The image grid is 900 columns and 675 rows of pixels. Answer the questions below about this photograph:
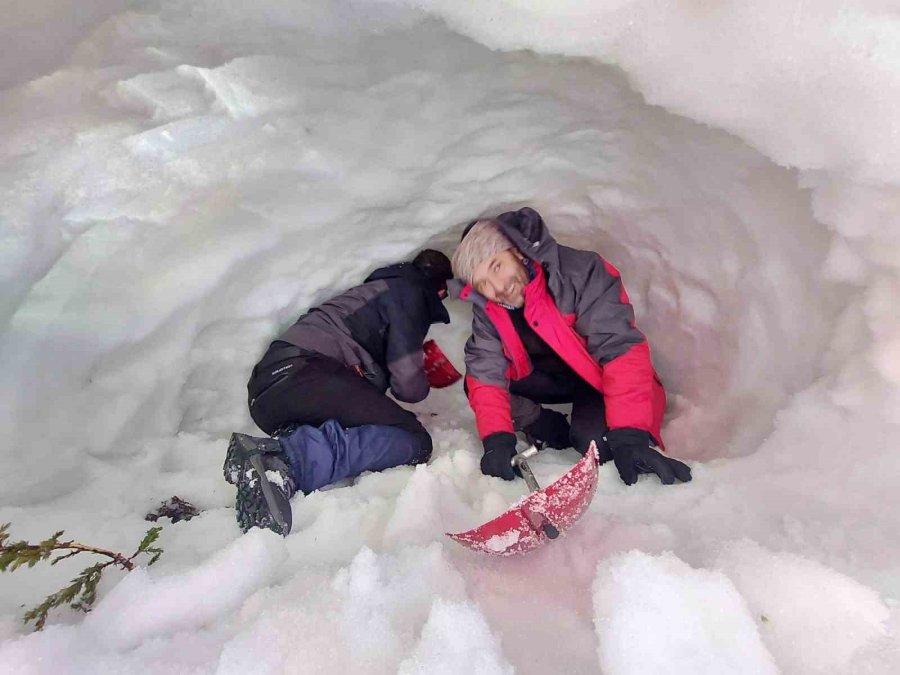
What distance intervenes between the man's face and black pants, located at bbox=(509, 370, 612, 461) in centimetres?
46

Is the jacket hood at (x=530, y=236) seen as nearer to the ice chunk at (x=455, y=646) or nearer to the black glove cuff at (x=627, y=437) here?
the black glove cuff at (x=627, y=437)

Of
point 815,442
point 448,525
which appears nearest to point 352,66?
point 448,525

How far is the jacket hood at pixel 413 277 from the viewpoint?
2.15 metres

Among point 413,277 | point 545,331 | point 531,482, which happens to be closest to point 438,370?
point 413,277


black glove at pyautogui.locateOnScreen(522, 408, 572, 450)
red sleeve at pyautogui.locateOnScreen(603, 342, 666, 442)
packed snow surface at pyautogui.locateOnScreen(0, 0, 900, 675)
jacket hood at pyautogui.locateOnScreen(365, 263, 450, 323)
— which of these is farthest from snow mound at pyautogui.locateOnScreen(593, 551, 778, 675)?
jacket hood at pyautogui.locateOnScreen(365, 263, 450, 323)

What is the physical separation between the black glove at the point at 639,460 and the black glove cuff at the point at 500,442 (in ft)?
0.97

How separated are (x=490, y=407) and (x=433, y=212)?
27.8 inches

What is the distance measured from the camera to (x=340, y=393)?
1854 millimetres

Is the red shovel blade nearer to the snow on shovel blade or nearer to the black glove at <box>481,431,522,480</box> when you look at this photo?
the black glove at <box>481,431,522,480</box>

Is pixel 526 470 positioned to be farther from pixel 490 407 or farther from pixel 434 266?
pixel 434 266

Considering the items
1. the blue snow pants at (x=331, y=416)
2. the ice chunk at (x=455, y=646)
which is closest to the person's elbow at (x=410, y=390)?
the blue snow pants at (x=331, y=416)

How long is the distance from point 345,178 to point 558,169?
2.36 feet

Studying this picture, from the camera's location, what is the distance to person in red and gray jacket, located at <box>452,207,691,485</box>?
1751 mm

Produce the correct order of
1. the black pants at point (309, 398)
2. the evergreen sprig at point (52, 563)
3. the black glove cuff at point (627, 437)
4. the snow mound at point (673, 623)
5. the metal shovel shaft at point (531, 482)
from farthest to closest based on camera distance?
the black pants at point (309, 398)
the black glove cuff at point (627, 437)
the metal shovel shaft at point (531, 482)
the evergreen sprig at point (52, 563)
the snow mound at point (673, 623)
